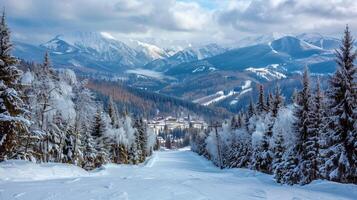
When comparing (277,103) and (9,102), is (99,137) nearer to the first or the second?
(277,103)

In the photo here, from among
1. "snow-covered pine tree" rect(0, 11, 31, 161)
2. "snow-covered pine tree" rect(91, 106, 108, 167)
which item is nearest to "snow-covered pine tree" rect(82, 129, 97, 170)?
"snow-covered pine tree" rect(91, 106, 108, 167)

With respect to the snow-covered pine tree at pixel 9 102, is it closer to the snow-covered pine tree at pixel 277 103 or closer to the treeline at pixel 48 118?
the treeline at pixel 48 118

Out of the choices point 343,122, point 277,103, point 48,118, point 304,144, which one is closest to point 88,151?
point 48,118

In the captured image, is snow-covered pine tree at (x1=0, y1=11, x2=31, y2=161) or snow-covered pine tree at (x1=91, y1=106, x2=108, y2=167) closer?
snow-covered pine tree at (x1=0, y1=11, x2=31, y2=161)

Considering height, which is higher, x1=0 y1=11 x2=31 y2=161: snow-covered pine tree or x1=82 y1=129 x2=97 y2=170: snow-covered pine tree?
x1=0 y1=11 x2=31 y2=161: snow-covered pine tree

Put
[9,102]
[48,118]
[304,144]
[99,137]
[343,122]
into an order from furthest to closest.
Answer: [99,137] → [48,118] → [304,144] → [343,122] → [9,102]

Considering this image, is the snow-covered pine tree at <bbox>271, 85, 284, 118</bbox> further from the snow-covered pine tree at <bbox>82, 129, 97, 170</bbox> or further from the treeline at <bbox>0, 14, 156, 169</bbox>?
the snow-covered pine tree at <bbox>82, 129, 97, 170</bbox>

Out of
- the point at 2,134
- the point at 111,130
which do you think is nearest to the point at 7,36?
the point at 2,134
